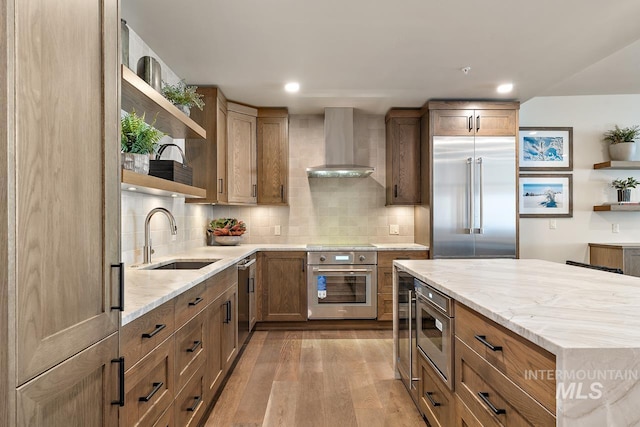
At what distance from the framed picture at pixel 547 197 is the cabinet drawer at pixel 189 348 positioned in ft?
13.1

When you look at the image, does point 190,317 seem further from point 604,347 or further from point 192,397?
point 604,347

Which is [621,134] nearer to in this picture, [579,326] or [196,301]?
[579,326]

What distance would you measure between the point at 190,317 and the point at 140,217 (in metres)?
1.06

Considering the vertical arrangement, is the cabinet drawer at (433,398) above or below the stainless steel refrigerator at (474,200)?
below

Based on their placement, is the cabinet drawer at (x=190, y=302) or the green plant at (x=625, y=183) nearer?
the cabinet drawer at (x=190, y=302)

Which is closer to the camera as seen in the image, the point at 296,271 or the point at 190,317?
the point at 190,317

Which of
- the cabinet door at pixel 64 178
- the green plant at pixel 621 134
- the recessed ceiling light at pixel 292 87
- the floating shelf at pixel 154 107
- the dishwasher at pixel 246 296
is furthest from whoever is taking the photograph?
the green plant at pixel 621 134

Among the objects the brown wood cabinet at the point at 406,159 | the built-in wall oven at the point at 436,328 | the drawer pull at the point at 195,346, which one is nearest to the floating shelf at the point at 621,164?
the brown wood cabinet at the point at 406,159

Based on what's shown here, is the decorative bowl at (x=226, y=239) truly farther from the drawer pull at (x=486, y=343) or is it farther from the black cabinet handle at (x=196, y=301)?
the drawer pull at (x=486, y=343)

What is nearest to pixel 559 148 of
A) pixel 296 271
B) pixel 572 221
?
pixel 572 221

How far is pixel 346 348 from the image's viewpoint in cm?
354

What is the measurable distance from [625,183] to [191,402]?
5092 millimetres

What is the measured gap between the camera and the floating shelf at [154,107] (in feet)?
6.14

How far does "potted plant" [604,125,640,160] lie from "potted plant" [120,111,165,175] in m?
4.95
